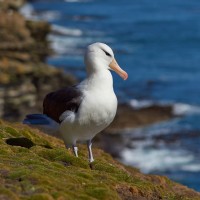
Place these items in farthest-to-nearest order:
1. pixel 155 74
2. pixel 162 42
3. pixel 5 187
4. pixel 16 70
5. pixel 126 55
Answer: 1. pixel 162 42
2. pixel 126 55
3. pixel 155 74
4. pixel 16 70
5. pixel 5 187

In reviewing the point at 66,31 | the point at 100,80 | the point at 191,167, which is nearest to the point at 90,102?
the point at 100,80

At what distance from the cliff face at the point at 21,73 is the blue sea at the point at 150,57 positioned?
22.8ft

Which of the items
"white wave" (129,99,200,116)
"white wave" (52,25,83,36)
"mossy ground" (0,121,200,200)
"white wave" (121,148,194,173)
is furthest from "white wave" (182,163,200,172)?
"white wave" (52,25,83,36)

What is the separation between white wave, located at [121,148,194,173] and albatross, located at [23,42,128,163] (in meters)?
33.0

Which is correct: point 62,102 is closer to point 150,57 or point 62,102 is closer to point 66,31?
point 150,57

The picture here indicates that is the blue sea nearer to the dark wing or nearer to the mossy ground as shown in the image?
the dark wing

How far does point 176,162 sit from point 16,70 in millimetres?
13806

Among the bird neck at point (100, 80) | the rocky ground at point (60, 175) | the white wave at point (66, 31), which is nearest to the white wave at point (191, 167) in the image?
the rocky ground at point (60, 175)

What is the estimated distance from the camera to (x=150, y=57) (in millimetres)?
94625

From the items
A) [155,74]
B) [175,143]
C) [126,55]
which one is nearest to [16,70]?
[175,143]

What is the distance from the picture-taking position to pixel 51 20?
12056 centimetres

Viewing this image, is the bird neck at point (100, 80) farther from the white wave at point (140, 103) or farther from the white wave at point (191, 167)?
the white wave at point (140, 103)

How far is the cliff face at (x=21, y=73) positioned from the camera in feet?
169

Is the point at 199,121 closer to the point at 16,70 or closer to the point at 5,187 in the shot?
the point at 16,70
